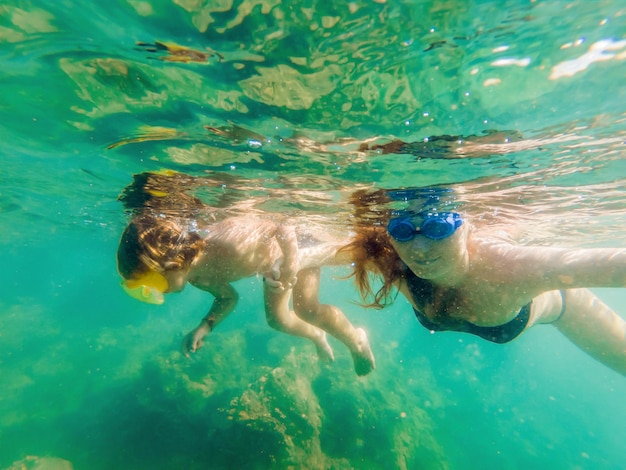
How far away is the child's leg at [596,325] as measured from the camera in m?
6.57

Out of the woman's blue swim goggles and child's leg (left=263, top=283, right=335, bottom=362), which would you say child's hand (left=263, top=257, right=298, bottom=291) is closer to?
child's leg (left=263, top=283, right=335, bottom=362)

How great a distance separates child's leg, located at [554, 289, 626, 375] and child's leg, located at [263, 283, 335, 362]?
608 cm

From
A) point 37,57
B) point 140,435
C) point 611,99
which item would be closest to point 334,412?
point 140,435

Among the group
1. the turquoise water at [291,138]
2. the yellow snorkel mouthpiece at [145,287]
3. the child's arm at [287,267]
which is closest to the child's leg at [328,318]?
the turquoise water at [291,138]

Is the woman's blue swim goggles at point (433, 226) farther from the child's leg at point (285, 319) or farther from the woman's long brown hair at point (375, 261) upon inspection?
the child's leg at point (285, 319)

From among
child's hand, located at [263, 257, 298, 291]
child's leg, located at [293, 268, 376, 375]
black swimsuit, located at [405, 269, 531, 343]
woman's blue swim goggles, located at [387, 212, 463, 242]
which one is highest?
woman's blue swim goggles, located at [387, 212, 463, 242]

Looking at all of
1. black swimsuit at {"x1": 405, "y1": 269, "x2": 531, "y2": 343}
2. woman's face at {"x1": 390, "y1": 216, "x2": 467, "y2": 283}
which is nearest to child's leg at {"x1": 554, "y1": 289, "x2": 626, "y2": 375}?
black swimsuit at {"x1": 405, "y1": 269, "x2": 531, "y2": 343}

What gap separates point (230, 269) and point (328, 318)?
2.79 metres

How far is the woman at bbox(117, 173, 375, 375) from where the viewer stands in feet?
21.8

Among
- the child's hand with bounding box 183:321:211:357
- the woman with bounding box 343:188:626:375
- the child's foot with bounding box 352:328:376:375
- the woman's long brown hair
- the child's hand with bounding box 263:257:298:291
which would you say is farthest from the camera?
the child's foot with bounding box 352:328:376:375

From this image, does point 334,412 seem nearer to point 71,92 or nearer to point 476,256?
point 476,256

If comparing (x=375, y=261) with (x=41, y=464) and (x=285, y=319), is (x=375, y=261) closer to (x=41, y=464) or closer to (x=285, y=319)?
(x=285, y=319)

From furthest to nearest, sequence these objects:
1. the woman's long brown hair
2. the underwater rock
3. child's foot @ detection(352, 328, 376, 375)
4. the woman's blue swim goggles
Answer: the underwater rock
child's foot @ detection(352, 328, 376, 375)
the woman's long brown hair
the woman's blue swim goggles

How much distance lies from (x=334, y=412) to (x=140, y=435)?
25.9ft
